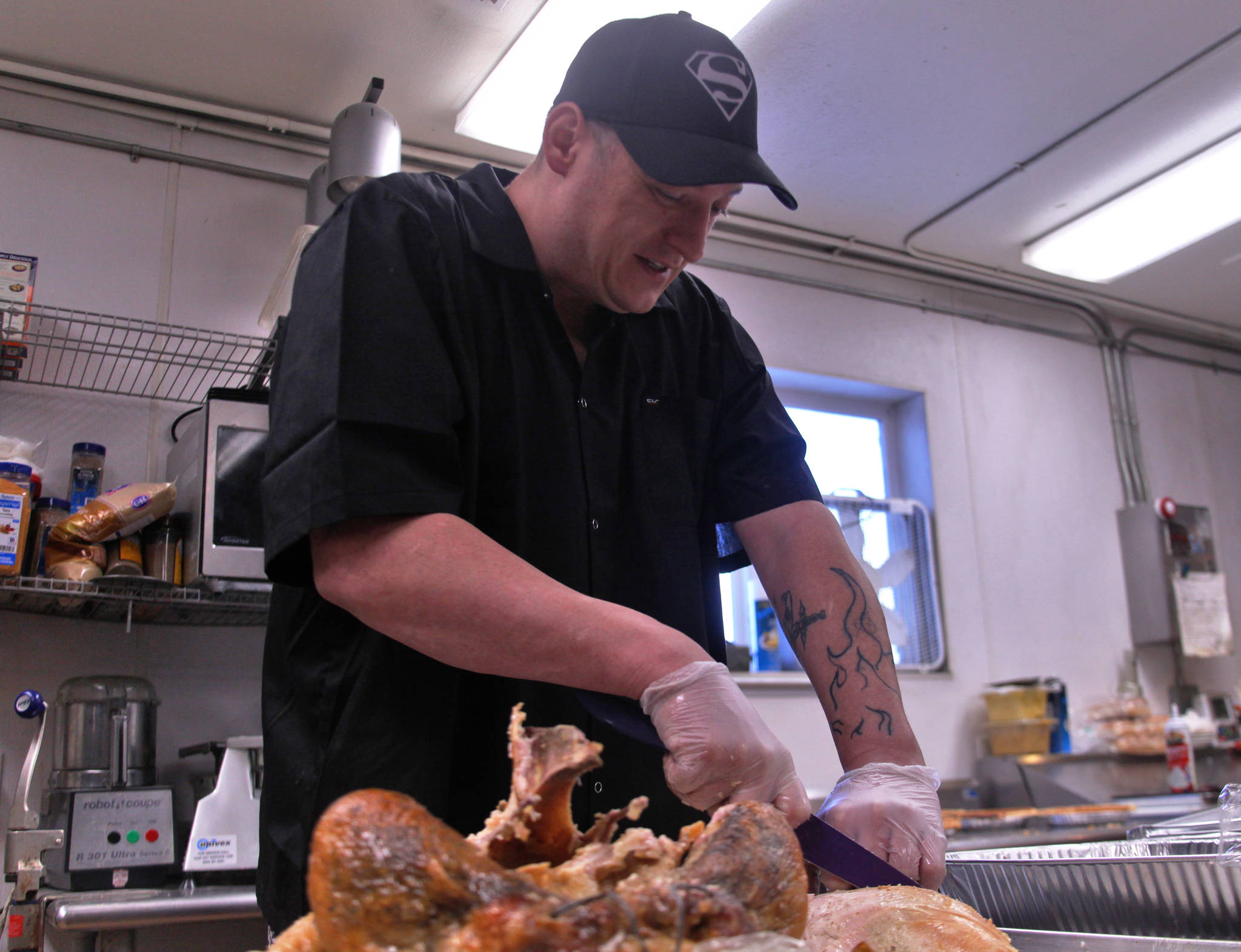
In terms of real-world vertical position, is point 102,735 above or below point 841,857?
above

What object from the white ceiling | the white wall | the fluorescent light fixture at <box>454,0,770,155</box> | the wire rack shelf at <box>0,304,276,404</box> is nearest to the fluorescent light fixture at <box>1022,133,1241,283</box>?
the white ceiling

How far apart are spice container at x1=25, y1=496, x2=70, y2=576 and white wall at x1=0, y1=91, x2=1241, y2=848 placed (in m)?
0.25

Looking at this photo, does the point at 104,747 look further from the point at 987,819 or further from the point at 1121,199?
the point at 1121,199

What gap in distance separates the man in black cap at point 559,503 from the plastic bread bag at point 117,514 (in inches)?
55.1

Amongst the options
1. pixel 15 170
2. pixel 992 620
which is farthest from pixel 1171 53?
pixel 15 170

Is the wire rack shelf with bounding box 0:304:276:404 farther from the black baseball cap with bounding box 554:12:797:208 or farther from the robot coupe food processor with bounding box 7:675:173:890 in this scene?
the black baseball cap with bounding box 554:12:797:208

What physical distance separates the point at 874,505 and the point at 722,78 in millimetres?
3044

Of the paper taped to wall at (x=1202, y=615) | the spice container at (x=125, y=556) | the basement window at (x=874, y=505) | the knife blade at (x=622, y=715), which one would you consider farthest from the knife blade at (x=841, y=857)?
the paper taped to wall at (x=1202, y=615)

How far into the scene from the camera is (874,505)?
13.2 ft

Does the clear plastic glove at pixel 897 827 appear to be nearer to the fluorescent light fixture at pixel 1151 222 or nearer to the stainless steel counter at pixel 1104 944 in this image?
the stainless steel counter at pixel 1104 944

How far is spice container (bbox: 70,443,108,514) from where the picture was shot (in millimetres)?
2604

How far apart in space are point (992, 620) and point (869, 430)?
3.06 feet

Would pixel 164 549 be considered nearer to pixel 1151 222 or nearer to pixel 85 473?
pixel 85 473

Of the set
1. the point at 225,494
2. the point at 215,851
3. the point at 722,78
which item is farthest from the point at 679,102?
the point at 215,851
